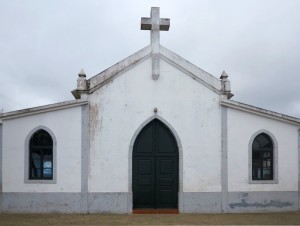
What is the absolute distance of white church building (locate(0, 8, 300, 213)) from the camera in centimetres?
1354

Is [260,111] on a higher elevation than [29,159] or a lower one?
higher

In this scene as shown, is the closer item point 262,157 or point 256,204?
point 256,204

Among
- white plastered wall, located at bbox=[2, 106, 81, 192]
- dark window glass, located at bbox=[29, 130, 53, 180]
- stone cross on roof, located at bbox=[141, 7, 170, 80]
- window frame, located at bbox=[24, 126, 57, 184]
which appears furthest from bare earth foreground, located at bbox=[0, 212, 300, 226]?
stone cross on roof, located at bbox=[141, 7, 170, 80]

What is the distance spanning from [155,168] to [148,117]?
1.83m

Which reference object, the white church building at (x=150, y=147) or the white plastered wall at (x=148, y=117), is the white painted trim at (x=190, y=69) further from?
the white plastered wall at (x=148, y=117)

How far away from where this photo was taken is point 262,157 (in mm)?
14492

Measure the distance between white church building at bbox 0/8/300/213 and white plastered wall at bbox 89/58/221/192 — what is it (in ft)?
0.12

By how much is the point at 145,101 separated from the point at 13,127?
4603mm

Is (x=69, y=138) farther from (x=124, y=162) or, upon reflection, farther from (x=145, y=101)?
(x=145, y=101)

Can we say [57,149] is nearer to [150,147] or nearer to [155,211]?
[150,147]

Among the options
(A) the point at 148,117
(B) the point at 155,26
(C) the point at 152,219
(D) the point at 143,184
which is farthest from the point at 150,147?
(B) the point at 155,26

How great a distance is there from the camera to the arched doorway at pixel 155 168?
1399cm

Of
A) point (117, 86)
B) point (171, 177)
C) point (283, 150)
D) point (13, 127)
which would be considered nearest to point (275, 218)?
point (283, 150)

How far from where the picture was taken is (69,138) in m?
13.7
